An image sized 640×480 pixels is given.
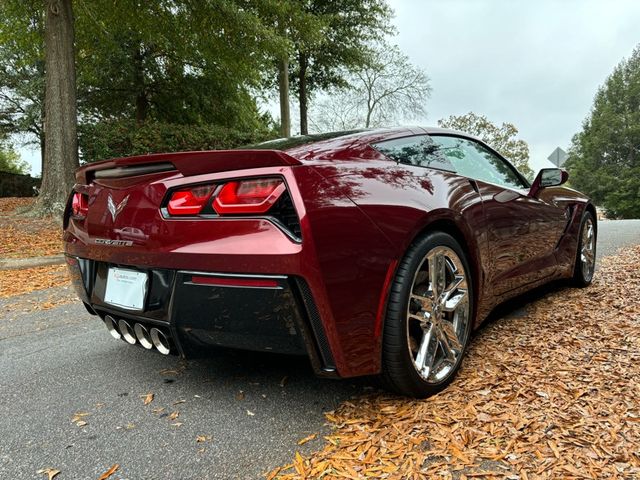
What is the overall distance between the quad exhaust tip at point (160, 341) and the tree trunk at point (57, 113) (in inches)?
314

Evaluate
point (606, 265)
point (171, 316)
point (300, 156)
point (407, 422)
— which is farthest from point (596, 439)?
point (606, 265)

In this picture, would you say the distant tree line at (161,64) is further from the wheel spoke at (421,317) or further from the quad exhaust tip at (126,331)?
the wheel spoke at (421,317)

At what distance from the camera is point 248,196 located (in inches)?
69.8

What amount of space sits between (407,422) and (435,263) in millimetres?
721

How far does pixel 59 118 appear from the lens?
887cm

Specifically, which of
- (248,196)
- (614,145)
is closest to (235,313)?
(248,196)

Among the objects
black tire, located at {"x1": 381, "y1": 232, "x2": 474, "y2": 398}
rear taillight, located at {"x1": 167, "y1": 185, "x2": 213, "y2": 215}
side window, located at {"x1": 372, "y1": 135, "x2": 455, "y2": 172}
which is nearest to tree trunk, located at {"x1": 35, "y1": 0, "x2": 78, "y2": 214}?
rear taillight, located at {"x1": 167, "y1": 185, "x2": 213, "y2": 215}

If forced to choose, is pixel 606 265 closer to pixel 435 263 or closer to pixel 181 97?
pixel 435 263

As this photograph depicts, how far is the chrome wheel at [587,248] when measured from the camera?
13.6 ft

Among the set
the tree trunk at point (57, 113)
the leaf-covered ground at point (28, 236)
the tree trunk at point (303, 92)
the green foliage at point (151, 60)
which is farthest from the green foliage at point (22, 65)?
the tree trunk at point (303, 92)

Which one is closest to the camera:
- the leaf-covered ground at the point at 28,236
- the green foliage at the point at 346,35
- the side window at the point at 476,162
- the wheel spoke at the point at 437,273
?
the wheel spoke at the point at 437,273

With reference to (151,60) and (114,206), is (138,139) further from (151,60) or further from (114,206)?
(114,206)

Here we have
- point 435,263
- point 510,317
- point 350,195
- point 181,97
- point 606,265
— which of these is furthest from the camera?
point 181,97

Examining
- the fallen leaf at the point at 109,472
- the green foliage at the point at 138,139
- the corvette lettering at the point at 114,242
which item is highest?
the green foliage at the point at 138,139
